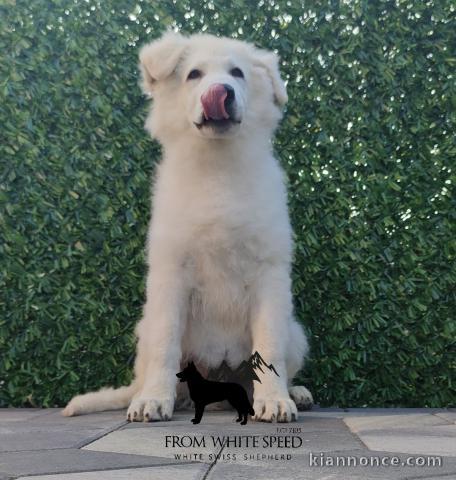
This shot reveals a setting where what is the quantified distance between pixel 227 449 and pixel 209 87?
5.24 feet

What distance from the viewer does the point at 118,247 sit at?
4246 mm

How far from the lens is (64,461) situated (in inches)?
83.7

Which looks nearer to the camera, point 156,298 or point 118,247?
point 156,298

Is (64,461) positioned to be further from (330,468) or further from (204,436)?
(330,468)

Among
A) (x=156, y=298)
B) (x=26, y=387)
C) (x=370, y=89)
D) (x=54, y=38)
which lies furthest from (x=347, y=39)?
(x=26, y=387)

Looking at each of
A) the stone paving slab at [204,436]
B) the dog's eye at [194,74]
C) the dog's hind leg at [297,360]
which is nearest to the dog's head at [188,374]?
the stone paving slab at [204,436]

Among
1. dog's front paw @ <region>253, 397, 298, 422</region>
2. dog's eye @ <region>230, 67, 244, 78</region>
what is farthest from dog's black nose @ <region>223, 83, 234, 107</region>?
dog's front paw @ <region>253, 397, 298, 422</region>

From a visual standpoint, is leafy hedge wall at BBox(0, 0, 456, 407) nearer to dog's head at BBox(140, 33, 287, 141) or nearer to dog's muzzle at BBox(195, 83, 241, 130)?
dog's head at BBox(140, 33, 287, 141)

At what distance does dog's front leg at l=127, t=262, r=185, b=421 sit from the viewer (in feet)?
10.1

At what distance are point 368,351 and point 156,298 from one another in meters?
1.49

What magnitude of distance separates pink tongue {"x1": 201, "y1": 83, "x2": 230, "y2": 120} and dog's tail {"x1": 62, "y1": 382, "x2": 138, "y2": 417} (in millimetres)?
1367

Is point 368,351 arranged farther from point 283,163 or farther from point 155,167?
point 155,167

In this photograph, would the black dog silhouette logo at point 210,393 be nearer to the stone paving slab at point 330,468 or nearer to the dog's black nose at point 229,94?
the stone paving slab at point 330,468

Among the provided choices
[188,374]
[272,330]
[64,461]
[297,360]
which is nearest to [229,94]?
[272,330]
